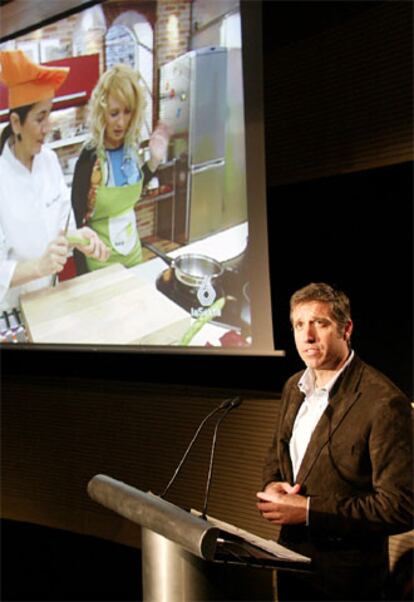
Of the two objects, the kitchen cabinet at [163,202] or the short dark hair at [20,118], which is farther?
the short dark hair at [20,118]

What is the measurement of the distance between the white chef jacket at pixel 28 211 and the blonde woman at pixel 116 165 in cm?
17

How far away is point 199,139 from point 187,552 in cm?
211

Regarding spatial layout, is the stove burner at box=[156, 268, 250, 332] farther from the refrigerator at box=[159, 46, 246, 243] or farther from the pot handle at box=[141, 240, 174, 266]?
→ the refrigerator at box=[159, 46, 246, 243]

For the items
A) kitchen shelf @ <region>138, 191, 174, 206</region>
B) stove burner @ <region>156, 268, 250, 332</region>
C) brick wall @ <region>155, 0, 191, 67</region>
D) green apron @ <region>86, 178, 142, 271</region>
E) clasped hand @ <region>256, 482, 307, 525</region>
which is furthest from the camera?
green apron @ <region>86, 178, 142, 271</region>

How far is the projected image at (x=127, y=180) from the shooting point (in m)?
3.41

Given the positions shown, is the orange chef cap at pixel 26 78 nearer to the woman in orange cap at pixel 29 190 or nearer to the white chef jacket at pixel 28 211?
the woman in orange cap at pixel 29 190

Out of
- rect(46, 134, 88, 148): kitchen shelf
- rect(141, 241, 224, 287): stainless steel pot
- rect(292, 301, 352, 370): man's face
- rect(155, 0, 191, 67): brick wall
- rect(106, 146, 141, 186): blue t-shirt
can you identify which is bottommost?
rect(292, 301, 352, 370): man's face

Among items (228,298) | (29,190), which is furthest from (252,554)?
(29,190)

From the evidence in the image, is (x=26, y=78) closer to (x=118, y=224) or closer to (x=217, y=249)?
(x=118, y=224)

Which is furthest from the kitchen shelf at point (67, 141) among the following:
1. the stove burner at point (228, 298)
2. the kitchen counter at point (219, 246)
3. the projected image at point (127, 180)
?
the stove burner at point (228, 298)

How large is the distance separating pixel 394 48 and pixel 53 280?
6.82 feet

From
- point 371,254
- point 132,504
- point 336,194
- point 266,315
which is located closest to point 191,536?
point 132,504

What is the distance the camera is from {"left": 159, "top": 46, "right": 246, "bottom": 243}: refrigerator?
3.42 metres

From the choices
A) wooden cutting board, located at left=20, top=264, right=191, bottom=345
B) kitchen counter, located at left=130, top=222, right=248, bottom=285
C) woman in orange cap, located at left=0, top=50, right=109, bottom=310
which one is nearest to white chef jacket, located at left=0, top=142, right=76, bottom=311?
woman in orange cap, located at left=0, top=50, right=109, bottom=310
